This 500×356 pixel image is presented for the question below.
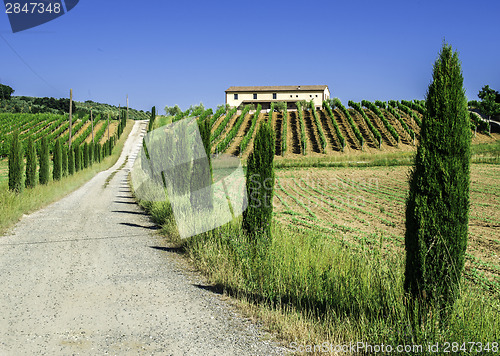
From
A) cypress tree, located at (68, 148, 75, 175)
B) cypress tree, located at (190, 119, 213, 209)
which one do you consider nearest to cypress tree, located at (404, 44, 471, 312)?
cypress tree, located at (190, 119, 213, 209)

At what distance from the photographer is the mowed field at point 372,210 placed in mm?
7566

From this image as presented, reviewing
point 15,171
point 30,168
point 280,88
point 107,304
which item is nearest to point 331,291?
point 107,304

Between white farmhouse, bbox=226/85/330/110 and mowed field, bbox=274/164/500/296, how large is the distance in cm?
4490

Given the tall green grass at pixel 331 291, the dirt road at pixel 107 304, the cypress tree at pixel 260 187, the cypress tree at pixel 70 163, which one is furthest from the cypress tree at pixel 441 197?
the cypress tree at pixel 70 163

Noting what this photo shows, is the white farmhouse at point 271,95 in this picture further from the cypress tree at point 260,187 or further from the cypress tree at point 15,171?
the cypress tree at point 260,187

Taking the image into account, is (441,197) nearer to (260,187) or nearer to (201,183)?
(260,187)

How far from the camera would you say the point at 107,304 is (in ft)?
15.1

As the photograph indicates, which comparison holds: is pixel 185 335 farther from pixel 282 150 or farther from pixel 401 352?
pixel 282 150

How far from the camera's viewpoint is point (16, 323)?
13.3 ft

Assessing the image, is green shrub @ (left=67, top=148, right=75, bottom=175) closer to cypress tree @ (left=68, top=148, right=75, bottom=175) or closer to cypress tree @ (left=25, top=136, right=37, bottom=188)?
cypress tree @ (left=68, top=148, right=75, bottom=175)

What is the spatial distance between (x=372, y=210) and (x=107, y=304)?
34.6 feet

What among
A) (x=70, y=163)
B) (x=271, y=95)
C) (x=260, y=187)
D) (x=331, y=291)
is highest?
(x=271, y=95)

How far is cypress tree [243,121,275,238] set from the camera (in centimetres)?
622

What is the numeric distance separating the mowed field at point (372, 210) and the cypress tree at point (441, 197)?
10.3 inches
